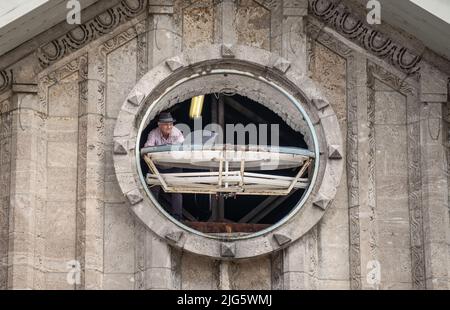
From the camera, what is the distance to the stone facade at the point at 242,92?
4409 centimetres

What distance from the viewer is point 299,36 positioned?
45.2 metres

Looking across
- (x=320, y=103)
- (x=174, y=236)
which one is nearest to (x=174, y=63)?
(x=320, y=103)

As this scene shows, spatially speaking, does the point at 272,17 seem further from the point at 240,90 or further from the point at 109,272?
the point at 109,272

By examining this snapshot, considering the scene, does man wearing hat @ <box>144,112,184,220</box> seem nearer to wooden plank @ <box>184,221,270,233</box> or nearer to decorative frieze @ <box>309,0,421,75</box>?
wooden plank @ <box>184,221,270,233</box>

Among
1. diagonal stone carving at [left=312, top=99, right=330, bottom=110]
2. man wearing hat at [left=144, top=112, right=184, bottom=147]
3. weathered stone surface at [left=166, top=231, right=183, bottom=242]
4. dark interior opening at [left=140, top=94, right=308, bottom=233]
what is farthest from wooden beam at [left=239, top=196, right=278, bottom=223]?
weathered stone surface at [left=166, top=231, right=183, bottom=242]

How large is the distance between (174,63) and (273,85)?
1.47 metres

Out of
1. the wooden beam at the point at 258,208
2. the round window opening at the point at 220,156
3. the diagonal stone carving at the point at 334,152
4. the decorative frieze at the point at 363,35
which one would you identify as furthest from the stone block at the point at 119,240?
the decorative frieze at the point at 363,35

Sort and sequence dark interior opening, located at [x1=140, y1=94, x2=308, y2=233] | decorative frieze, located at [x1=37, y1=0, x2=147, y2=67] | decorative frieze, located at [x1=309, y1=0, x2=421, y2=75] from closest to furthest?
decorative frieze, located at [x1=37, y1=0, x2=147, y2=67] < decorative frieze, located at [x1=309, y1=0, x2=421, y2=75] < dark interior opening, located at [x1=140, y1=94, x2=308, y2=233]

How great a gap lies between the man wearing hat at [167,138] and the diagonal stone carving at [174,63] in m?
0.76

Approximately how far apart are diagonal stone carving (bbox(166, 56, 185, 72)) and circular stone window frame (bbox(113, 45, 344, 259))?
0.6 inches

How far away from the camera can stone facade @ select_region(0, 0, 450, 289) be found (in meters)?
44.1

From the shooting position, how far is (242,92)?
45.2 metres

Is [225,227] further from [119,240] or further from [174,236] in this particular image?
[119,240]

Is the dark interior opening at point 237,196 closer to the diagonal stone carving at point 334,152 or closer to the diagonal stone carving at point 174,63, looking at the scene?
the diagonal stone carving at point 334,152
